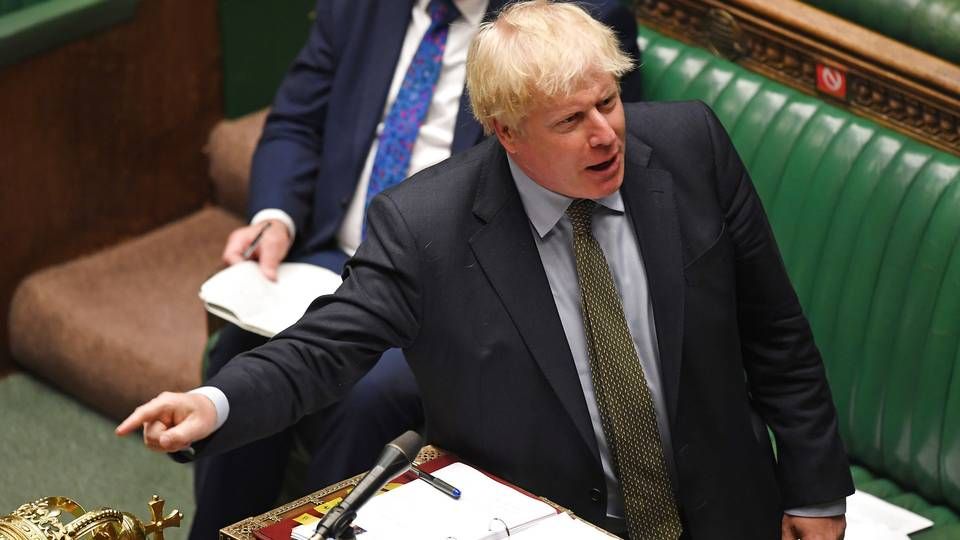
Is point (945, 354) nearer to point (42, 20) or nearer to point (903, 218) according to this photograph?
point (903, 218)

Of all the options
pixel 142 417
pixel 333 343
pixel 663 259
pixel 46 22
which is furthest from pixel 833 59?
pixel 46 22

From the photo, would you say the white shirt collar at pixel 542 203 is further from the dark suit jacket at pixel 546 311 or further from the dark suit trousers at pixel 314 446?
the dark suit trousers at pixel 314 446

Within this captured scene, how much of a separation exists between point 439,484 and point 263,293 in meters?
1.07

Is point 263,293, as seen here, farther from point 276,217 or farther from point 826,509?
point 826,509

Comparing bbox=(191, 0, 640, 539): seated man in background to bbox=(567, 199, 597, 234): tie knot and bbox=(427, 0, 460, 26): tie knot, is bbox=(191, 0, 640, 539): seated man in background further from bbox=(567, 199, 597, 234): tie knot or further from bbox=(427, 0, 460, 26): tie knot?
bbox=(567, 199, 597, 234): tie knot

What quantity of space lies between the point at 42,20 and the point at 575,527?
230 centimetres

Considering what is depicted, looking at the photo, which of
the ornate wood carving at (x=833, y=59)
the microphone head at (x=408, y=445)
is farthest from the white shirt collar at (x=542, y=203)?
the ornate wood carving at (x=833, y=59)

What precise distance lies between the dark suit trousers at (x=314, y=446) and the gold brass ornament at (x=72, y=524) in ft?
3.11

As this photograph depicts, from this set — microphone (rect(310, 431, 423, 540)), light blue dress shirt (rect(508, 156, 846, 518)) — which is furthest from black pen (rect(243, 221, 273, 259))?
microphone (rect(310, 431, 423, 540))

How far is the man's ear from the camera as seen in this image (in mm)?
2367

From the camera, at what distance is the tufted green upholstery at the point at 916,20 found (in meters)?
3.09

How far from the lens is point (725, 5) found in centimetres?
338

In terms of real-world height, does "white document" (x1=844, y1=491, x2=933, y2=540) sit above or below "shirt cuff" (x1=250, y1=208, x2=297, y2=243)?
above

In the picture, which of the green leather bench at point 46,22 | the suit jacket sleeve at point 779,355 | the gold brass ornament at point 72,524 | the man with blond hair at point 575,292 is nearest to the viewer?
the gold brass ornament at point 72,524
